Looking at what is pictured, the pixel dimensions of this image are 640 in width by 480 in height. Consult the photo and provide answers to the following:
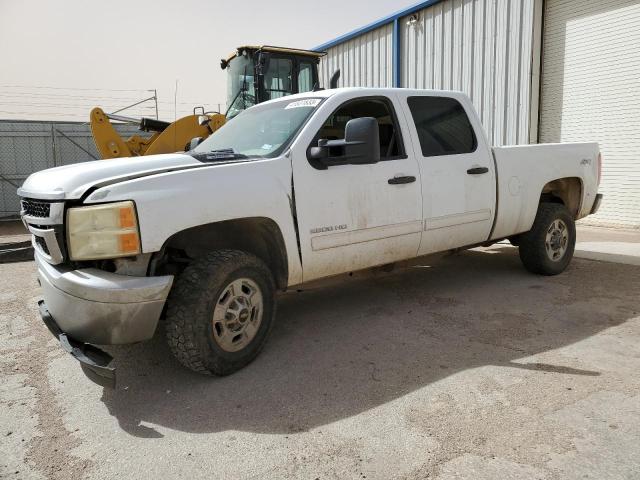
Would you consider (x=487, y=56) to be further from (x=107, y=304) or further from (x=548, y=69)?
(x=107, y=304)

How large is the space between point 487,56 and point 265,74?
17.9ft

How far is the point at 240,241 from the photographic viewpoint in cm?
382

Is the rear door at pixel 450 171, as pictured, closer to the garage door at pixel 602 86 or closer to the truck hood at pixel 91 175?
the truck hood at pixel 91 175

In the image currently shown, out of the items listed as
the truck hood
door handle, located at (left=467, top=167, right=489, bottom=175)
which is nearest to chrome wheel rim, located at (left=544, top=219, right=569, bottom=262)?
door handle, located at (left=467, top=167, right=489, bottom=175)

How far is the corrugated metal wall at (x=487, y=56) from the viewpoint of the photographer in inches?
427

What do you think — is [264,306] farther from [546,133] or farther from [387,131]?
[546,133]

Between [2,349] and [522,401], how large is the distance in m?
3.88

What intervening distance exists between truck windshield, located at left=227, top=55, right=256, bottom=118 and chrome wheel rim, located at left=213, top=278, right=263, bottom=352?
626 centimetres

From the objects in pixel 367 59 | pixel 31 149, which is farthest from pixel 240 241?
pixel 367 59

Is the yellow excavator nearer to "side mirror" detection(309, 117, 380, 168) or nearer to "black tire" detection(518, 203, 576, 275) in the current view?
"black tire" detection(518, 203, 576, 275)

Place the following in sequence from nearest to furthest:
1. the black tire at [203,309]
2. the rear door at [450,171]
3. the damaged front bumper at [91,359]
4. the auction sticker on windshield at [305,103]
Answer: the damaged front bumper at [91,359] < the black tire at [203,309] < the auction sticker on windshield at [305,103] < the rear door at [450,171]

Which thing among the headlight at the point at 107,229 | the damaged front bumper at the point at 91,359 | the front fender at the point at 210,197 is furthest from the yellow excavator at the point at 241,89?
the damaged front bumper at the point at 91,359

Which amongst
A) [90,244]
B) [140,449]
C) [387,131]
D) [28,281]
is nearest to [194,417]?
[140,449]

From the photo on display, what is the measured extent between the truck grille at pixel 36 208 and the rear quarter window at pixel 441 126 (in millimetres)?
3027
